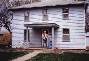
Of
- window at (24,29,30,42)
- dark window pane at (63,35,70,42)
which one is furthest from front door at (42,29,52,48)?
window at (24,29,30,42)

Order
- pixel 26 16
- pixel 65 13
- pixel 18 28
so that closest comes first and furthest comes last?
1. pixel 65 13
2. pixel 26 16
3. pixel 18 28

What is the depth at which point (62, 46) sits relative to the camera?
40125mm

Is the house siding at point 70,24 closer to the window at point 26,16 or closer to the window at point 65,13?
the window at point 65,13

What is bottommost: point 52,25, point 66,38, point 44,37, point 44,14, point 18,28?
point 66,38

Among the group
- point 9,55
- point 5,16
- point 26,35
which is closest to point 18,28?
point 26,35

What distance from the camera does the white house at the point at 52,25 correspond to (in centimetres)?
3981

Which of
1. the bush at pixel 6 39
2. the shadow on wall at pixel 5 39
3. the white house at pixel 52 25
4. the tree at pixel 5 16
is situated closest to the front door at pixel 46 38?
the white house at pixel 52 25

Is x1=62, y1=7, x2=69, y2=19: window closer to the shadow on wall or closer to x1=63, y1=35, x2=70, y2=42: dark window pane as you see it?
x1=63, y1=35, x2=70, y2=42: dark window pane

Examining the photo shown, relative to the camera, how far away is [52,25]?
129 feet

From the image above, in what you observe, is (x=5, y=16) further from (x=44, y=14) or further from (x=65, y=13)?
(x=65, y=13)

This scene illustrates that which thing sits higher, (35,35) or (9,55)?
(35,35)

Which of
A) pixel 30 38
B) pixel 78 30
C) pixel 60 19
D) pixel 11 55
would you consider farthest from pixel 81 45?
pixel 11 55

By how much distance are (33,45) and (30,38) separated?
Result: 3.74ft

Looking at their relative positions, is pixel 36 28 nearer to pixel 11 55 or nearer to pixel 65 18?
pixel 65 18
